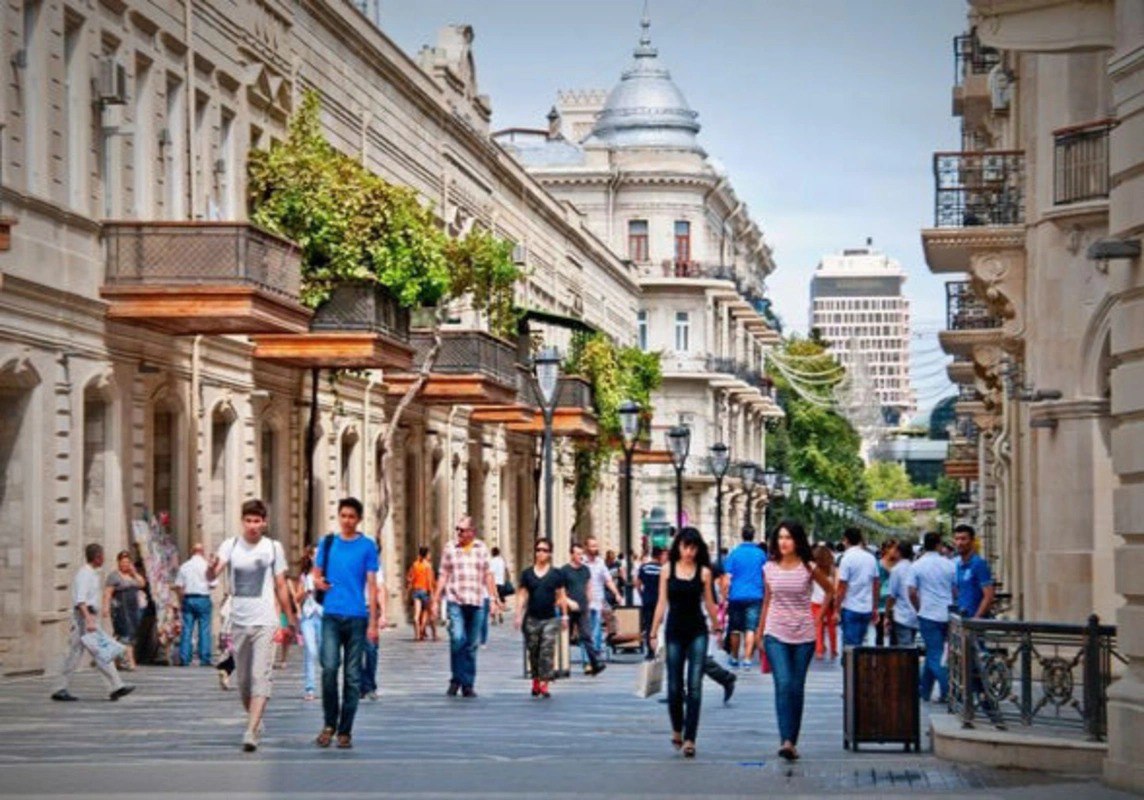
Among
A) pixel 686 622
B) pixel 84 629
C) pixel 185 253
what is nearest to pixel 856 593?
pixel 84 629

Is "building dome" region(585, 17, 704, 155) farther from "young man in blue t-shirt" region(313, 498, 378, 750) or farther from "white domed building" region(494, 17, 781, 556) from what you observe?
"young man in blue t-shirt" region(313, 498, 378, 750)

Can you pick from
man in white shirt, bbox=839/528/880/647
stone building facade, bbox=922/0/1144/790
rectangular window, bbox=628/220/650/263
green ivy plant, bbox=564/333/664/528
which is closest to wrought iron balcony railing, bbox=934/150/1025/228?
stone building facade, bbox=922/0/1144/790

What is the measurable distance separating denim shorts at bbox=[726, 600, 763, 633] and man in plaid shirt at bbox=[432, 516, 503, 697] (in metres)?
4.93

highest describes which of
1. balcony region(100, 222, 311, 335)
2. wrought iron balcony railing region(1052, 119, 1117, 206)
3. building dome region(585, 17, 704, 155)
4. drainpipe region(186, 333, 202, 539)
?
building dome region(585, 17, 704, 155)

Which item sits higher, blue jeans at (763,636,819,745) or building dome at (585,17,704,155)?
building dome at (585,17,704,155)

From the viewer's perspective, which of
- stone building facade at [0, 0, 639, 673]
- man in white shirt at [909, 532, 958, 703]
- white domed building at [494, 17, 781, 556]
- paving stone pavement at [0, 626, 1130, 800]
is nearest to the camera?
paving stone pavement at [0, 626, 1130, 800]

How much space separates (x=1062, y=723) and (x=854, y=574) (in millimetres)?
9825

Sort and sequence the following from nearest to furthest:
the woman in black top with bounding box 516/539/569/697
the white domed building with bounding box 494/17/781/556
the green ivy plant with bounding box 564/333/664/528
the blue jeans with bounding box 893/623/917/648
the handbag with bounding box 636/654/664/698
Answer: the handbag with bounding box 636/654/664/698 → the blue jeans with bounding box 893/623/917/648 → the woman in black top with bounding box 516/539/569/697 → the green ivy plant with bounding box 564/333/664/528 → the white domed building with bounding box 494/17/781/556

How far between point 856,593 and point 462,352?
24808 mm

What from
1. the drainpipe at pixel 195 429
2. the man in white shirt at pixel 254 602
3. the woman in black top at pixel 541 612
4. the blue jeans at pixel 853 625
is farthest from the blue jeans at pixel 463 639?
the drainpipe at pixel 195 429

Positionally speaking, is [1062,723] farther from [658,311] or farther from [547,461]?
[658,311]

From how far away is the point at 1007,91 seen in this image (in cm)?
4000

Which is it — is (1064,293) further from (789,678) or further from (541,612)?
(789,678)

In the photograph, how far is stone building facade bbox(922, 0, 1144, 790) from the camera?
16844mm
